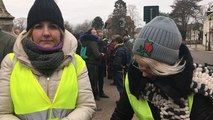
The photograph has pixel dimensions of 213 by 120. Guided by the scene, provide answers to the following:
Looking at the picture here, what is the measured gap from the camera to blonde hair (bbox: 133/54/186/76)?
7.36ft

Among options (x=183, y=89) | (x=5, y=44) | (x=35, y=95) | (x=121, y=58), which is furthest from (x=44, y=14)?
(x=121, y=58)

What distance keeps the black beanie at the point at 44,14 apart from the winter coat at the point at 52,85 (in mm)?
147

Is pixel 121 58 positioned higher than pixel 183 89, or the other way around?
pixel 183 89

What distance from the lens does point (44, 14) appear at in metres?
2.70

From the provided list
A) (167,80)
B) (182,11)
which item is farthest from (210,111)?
(182,11)

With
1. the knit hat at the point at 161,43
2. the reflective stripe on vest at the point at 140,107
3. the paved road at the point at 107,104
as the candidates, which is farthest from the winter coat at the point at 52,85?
the paved road at the point at 107,104

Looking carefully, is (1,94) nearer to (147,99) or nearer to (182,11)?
(147,99)

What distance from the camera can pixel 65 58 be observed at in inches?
104

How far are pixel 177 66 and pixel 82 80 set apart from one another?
2.32 ft

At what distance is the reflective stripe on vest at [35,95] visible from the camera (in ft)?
8.21

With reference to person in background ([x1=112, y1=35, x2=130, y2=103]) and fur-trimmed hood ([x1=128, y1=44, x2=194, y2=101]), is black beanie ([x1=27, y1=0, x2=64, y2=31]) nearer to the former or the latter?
fur-trimmed hood ([x1=128, y1=44, x2=194, y2=101])

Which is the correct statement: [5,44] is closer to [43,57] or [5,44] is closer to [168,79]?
[43,57]

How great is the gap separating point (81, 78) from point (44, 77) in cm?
26

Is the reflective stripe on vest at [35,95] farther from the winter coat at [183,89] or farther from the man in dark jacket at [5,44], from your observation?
the man in dark jacket at [5,44]
